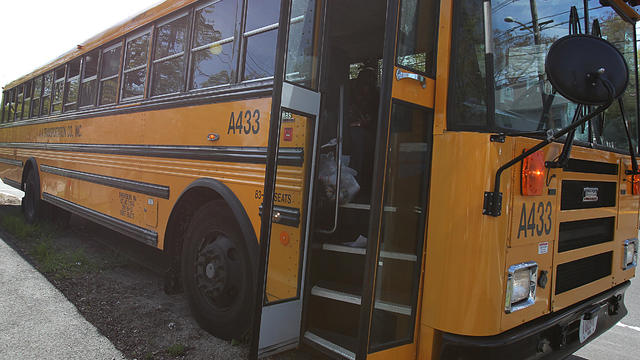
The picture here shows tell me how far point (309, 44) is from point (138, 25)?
2564 mm

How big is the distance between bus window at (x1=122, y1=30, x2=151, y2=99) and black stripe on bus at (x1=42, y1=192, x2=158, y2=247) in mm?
1298

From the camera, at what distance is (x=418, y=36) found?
2.04 m

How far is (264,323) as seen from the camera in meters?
2.26

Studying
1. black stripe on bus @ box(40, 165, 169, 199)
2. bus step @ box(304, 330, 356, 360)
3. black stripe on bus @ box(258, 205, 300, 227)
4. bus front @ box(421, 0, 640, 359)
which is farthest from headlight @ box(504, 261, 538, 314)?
black stripe on bus @ box(40, 165, 169, 199)

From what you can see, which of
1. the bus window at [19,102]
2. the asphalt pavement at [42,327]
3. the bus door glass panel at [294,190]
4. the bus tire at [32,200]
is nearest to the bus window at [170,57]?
the bus door glass panel at [294,190]

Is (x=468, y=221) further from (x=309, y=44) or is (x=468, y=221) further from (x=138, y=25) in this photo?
(x=138, y=25)

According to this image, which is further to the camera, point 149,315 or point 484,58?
point 149,315

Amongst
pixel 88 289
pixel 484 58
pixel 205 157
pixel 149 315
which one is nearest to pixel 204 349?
pixel 149 315

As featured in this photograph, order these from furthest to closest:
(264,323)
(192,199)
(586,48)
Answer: (192,199) → (264,323) → (586,48)

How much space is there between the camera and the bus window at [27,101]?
7.69 meters

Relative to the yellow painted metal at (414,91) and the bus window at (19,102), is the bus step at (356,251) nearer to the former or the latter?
the yellow painted metal at (414,91)

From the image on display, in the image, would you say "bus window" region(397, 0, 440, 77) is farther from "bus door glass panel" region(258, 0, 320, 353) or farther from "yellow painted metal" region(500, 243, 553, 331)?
"yellow painted metal" region(500, 243, 553, 331)

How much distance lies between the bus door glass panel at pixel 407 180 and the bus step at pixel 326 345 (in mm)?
265

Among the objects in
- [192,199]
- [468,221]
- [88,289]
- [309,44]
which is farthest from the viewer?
[88,289]
